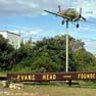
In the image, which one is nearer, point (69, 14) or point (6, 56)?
point (69, 14)

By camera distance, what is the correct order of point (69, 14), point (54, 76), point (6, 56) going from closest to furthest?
point (54, 76), point (69, 14), point (6, 56)

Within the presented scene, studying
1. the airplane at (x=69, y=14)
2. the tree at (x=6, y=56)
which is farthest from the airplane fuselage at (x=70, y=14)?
the tree at (x=6, y=56)

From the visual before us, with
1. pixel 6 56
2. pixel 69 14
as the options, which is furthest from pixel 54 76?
pixel 6 56

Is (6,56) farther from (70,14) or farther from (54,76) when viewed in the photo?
(54,76)

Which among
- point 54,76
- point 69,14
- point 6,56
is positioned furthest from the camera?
point 6,56

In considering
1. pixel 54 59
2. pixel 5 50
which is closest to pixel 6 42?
pixel 5 50

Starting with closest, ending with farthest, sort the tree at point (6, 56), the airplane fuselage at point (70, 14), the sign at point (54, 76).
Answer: the sign at point (54, 76)
the airplane fuselage at point (70, 14)
the tree at point (6, 56)

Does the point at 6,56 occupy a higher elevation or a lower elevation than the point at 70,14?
lower

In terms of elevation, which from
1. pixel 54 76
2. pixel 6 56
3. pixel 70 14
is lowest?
pixel 54 76

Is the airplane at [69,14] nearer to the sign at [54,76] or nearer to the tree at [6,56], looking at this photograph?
the sign at [54,76]

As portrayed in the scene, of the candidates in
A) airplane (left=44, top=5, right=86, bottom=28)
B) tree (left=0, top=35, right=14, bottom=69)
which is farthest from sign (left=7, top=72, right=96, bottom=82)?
tree (left=0, top=35, right=14, bottom=69)

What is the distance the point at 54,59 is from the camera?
211 feet

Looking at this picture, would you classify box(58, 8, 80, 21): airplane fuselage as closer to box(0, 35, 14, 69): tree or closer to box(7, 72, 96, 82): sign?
box(7, 72, 96, 82): sign

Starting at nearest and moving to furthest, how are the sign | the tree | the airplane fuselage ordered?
the sign
the airplane fuselage
the tree
